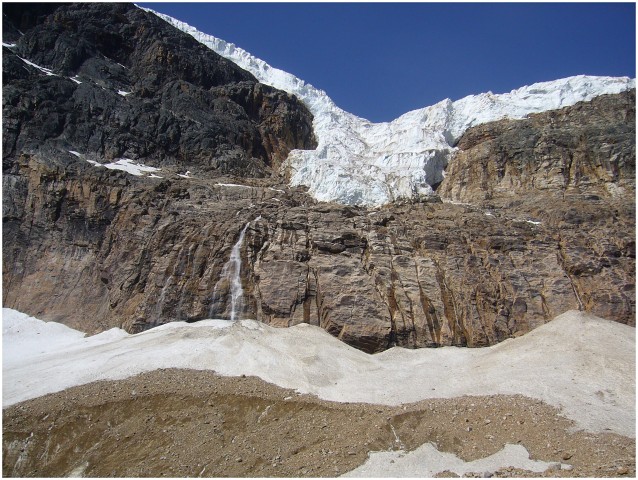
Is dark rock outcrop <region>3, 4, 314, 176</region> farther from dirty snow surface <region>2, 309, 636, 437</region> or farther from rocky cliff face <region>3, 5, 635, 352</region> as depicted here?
dirty snow surface <region>2, 309, 636, 437</region>

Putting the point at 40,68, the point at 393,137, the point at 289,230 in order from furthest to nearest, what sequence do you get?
the point at 393,137
the point at 40,68
the point at 289,230

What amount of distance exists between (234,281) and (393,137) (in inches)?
1608

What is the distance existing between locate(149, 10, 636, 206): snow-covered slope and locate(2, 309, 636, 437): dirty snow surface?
2389 centimetres

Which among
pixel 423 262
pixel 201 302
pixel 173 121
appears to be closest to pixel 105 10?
pixel 173 121

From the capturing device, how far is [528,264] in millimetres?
32469

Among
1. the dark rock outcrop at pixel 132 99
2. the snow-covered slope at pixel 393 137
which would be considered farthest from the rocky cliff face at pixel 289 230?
the snow-covered slope at pixel 393 137

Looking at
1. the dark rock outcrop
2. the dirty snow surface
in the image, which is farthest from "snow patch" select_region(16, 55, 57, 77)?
the dirty snow surface

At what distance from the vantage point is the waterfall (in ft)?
97.1

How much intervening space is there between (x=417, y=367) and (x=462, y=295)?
7.97 metres

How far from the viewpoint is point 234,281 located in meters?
30.7

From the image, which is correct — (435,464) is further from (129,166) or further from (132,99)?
(132,99)

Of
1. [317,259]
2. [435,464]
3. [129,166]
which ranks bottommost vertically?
[435,464]

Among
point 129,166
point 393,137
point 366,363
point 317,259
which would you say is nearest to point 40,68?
point 129,166

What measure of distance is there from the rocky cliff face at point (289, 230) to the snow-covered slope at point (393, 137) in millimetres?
4216
